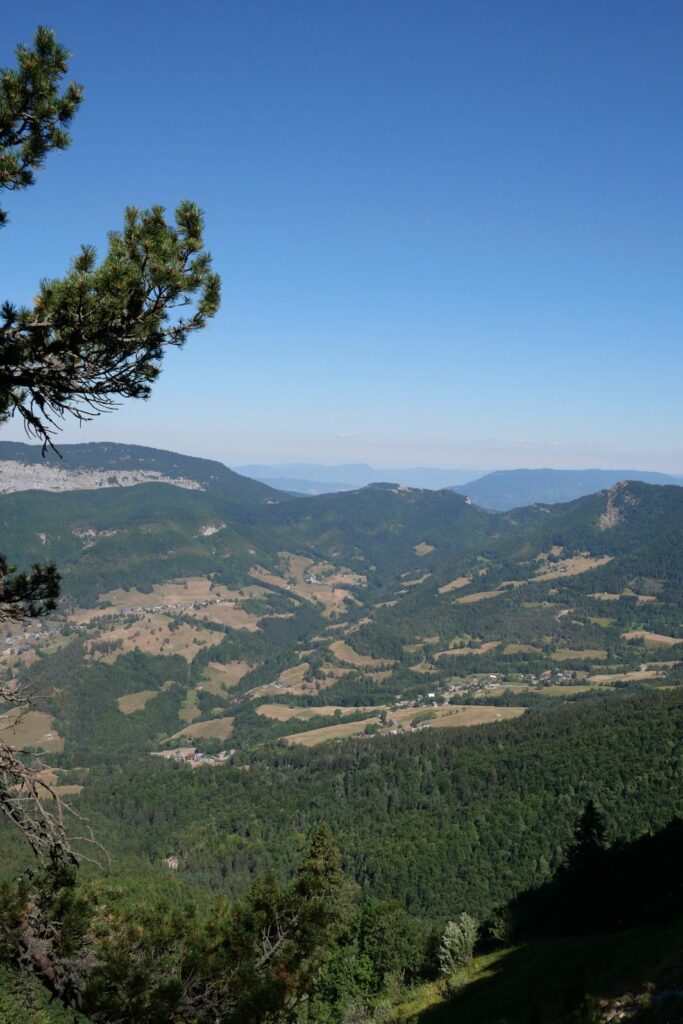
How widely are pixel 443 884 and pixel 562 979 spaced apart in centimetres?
8419

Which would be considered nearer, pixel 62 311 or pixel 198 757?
pixel 62 311

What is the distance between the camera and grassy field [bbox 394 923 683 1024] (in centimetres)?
2044

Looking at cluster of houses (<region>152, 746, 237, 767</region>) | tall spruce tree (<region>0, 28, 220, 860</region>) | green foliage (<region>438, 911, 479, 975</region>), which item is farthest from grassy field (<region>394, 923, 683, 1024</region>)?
cluster of houses (<region>152, 746, 237, 767</region>)

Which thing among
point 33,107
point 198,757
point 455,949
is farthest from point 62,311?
point 198,757

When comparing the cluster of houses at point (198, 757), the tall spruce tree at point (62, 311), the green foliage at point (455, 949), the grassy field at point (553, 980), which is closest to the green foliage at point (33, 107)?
the tall spruce tree at point (62, 311)

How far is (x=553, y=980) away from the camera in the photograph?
29.0m

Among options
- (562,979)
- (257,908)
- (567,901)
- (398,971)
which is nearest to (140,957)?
(257,908)

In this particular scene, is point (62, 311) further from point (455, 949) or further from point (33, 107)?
point (455, 949)

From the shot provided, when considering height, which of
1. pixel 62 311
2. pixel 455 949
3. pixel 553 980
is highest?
pixel 62 311

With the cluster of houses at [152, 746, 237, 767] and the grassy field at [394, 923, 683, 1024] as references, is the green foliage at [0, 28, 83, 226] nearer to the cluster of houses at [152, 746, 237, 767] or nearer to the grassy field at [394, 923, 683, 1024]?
the grassy field at [394, 923, 683, 1024]

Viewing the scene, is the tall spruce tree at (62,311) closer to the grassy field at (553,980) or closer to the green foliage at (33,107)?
the green foliage at (33,107)

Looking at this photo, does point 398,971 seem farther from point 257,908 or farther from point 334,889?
point 257,908

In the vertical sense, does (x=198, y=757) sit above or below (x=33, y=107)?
below

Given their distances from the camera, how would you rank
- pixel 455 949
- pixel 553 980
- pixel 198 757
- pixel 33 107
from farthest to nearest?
pixel 198 757, pixel 455 949, pixel 553 980, pixel 33 107
